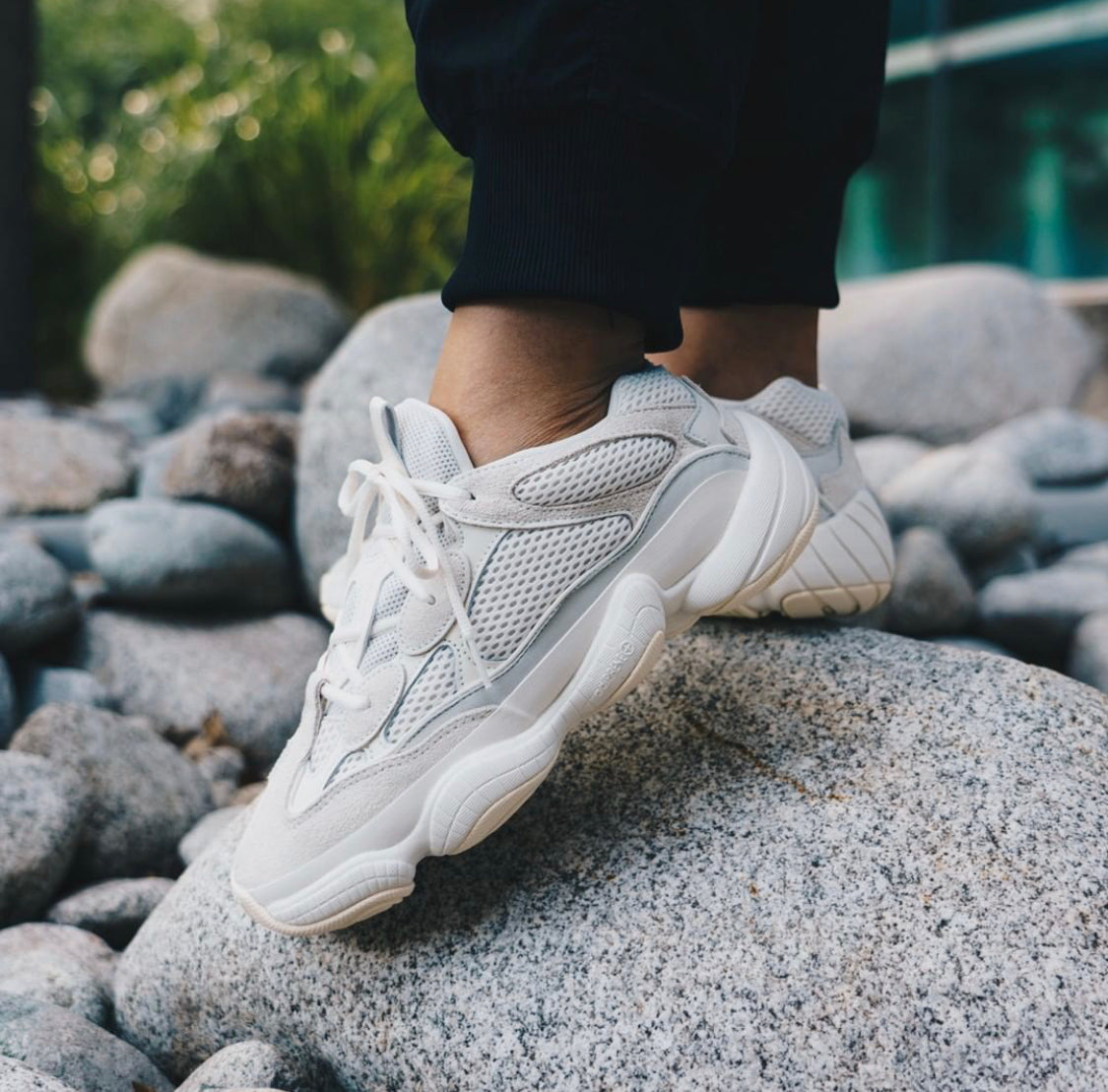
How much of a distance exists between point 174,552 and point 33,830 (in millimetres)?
1040

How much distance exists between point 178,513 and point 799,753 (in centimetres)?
173

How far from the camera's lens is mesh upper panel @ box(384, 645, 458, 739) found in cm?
127

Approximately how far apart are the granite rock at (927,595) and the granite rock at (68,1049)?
1.93m

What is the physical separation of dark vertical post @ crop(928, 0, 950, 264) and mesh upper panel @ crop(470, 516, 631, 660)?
7391 mm

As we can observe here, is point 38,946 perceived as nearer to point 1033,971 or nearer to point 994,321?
point 1033,971

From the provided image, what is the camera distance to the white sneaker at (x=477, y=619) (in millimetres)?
1248

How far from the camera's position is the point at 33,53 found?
5441 mm

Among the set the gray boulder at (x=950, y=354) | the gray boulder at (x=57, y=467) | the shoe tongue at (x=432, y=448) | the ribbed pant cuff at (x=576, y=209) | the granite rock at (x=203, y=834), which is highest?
the ribbed pant cuff at (x=576, y=209)

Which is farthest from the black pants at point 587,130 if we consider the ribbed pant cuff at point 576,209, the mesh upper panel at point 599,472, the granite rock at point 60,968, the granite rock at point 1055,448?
the granite rock at point 1055,448

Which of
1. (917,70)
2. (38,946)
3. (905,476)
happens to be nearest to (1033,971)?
(38,946)

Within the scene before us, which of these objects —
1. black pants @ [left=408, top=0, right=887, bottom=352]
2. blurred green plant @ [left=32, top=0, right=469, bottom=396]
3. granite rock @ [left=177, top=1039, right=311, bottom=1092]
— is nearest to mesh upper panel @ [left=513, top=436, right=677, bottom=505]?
black pants @ [left=408, top=0, right=887, bottom=352]

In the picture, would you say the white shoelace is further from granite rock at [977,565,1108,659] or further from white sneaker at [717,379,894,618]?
granite rock at [977,565,1108,659]

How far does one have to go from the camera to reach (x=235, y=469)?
2957mm

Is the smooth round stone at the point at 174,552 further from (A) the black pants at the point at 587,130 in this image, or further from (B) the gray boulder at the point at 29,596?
(A) the black pants at the point at 587,130
